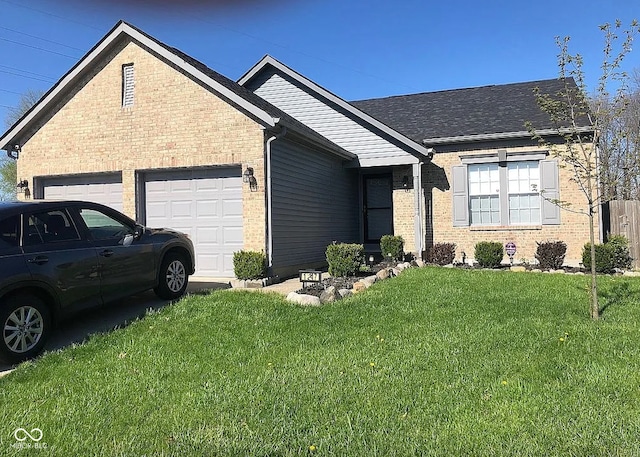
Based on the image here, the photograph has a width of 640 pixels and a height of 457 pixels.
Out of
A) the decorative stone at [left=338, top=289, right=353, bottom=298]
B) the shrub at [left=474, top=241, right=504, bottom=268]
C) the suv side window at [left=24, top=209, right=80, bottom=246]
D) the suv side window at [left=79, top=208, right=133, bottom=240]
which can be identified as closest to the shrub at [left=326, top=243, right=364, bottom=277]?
the decorative stone at [left=338, top=289, right=353, bottom=298]

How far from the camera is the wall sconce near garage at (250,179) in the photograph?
9812 mm

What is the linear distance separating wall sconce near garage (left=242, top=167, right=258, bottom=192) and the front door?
6259 millimetres

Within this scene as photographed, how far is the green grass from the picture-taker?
10.2 feet

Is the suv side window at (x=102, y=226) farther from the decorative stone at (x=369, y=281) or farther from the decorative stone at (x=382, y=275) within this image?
the decorative stone at (x=382, y=275)

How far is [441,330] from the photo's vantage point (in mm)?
5719

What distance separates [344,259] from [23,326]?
616cm

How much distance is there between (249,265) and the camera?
9.44 meters

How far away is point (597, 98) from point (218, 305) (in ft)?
19.5

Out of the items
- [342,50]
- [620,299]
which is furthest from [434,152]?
[342,50]

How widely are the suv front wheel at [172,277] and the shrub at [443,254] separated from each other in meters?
7.34

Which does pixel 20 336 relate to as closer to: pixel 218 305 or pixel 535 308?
pixel 218 305

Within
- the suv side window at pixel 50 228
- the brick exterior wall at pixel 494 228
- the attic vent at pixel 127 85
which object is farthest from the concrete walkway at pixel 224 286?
the brick exterior wall at pixel 494 228

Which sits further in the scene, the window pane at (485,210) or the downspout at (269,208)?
the window pane at (485,210)

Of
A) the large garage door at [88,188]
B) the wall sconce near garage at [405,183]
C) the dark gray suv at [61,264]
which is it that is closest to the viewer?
the dark gray suv at [61,264]
